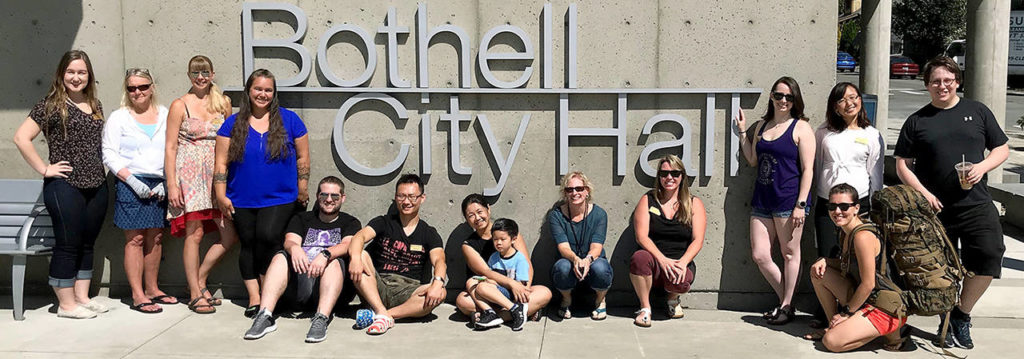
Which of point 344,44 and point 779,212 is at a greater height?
point 344,44

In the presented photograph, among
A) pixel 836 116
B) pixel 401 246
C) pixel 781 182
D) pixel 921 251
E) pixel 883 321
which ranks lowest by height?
pixel 883 321

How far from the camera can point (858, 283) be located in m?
5.42

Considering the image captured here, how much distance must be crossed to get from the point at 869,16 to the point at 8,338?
10.9 meters

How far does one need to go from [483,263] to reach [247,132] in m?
1.62

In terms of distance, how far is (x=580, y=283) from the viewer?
6.21m

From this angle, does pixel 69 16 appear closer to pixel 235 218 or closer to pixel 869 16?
pixel 235 218

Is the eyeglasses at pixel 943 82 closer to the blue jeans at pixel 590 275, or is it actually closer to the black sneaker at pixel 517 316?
the blue jeans at pixel 590 275

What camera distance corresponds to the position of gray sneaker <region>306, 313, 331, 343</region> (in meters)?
5.61

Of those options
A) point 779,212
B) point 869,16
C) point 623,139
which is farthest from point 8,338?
point 869,16

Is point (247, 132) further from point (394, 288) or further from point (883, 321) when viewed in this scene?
point (883, 321)

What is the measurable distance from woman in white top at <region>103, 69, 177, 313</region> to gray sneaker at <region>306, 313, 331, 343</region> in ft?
4.02

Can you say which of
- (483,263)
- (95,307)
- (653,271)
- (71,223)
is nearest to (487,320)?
(483,263)

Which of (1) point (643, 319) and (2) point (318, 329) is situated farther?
(1) point (643, 319)

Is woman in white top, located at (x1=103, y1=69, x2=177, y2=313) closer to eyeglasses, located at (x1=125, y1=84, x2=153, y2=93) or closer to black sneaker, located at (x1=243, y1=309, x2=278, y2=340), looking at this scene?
eyeglasses, located at (x1=125, y1=84, x2=153, y2=93)
